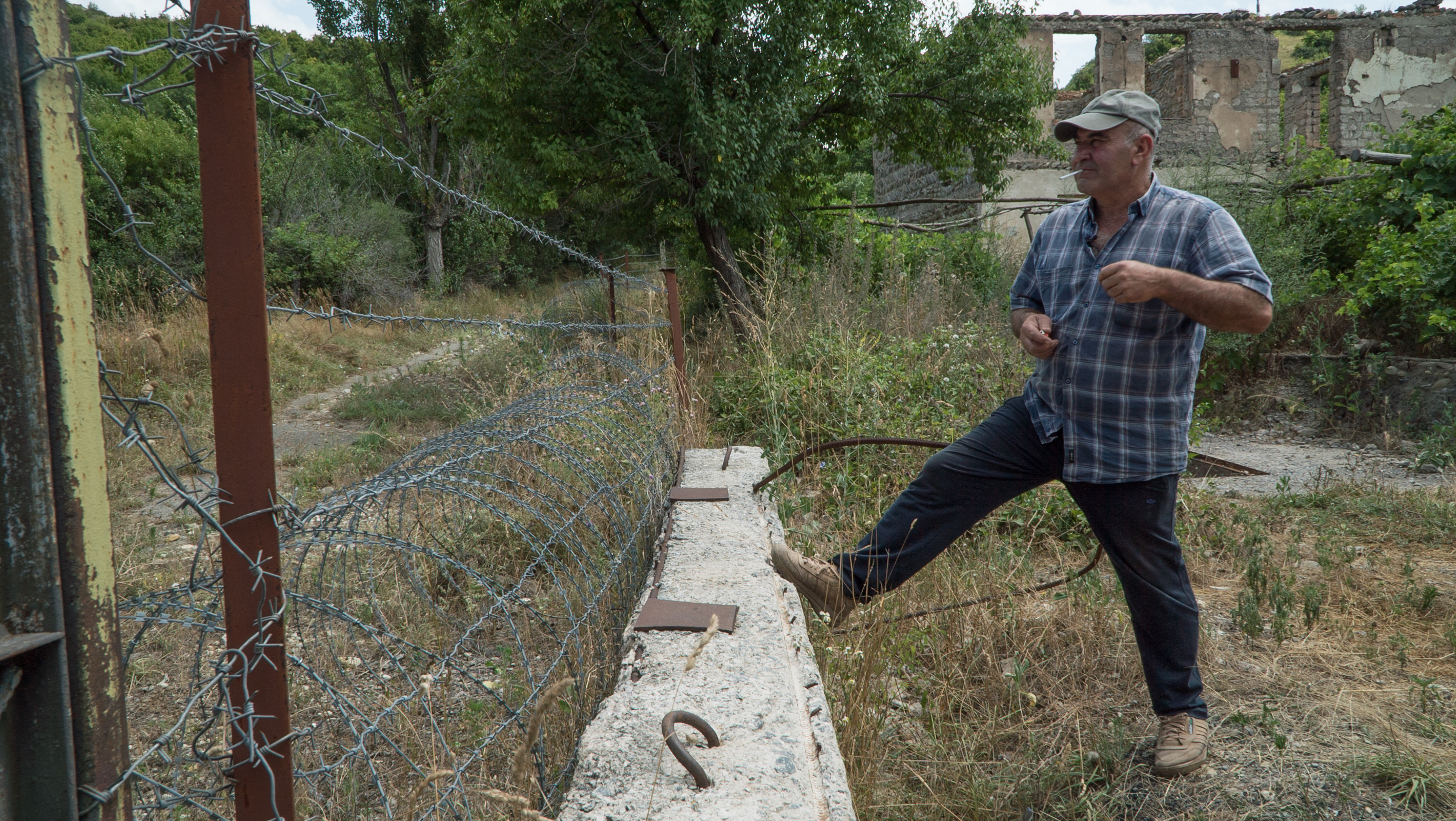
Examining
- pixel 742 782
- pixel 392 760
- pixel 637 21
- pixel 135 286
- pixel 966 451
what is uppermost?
pixel 637 21

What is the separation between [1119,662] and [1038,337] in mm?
1279

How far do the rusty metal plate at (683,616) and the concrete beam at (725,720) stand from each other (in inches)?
0.9

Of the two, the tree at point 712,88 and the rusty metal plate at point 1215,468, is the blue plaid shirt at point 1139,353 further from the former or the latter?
the tree at point 712,88

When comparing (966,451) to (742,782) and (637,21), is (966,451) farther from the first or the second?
(637,21)

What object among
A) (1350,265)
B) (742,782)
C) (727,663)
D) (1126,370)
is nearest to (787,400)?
(1126,370)

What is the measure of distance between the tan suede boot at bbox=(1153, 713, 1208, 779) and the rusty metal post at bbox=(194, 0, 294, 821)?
2.27 meters

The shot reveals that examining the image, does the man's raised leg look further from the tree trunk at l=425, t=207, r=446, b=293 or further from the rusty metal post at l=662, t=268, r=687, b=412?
the tree trunk at l=425, t=207, r=446, b=293

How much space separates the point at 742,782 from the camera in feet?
5.22

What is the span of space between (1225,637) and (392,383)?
313 inches

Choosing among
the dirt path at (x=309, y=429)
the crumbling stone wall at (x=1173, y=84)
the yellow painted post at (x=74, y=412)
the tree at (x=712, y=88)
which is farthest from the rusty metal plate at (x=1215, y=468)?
the crumbling stone wall at (x=1173, y=84)

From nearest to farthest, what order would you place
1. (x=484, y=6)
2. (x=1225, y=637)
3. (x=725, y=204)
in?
1. (x=1225, y=637)
2. (x=484, y=6)
3. (x=725, y=204)

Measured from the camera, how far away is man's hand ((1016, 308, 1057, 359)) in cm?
259

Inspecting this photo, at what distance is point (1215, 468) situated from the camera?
6102 millimetres

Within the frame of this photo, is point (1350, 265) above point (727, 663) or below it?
above
